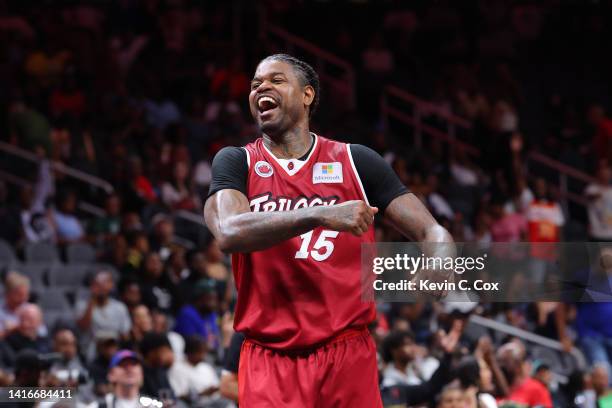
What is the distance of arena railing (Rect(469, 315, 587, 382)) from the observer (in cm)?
1230

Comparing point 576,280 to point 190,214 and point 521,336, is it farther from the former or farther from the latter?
point 190,214

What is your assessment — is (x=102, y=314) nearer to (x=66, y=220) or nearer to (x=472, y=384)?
(x=66, y=220)

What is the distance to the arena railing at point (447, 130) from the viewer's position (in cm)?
1716

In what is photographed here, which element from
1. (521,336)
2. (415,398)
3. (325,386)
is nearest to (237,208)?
(325,386)

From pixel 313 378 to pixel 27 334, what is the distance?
6221 millimetres

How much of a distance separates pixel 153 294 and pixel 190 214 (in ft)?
8.10

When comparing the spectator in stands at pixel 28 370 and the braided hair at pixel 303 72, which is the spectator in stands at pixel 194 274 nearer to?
the spectator in stands at pixel 28 370

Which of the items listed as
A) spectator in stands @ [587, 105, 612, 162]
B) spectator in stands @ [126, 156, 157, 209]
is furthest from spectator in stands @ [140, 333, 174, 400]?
spectator in stands @ [587, 105, 612, 162]

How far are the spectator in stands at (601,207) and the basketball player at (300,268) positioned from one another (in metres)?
11.1

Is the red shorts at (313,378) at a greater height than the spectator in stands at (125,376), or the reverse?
the spectator in stands at (125,376)

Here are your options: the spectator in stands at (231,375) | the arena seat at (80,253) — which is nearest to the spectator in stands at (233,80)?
the arena seat at (80,253)

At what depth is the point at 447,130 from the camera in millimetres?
17984

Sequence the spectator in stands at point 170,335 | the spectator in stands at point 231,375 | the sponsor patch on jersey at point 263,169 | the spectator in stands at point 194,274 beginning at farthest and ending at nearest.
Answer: the spectator in stands at point 194,274 → the spectator in stands at point 170,335 → the spectator in stands at point 231,375 → the sponsor patch on jersey at point 263,169

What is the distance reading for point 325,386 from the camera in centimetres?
448
